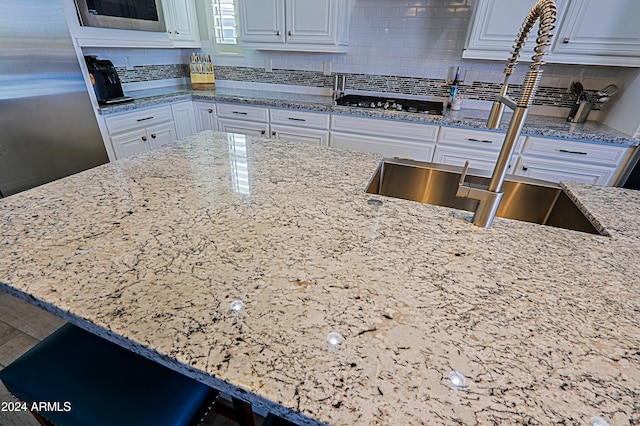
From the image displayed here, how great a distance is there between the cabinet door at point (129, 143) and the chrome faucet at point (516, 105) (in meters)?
2.56

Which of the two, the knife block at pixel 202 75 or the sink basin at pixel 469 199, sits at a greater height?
the knife block at pixel 202 75

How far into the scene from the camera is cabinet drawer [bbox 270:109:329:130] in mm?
2676

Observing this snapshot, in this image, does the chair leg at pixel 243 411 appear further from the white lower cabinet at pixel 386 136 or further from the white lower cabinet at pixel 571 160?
the white lower cabinet at pixel 571 160

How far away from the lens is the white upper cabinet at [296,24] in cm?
256

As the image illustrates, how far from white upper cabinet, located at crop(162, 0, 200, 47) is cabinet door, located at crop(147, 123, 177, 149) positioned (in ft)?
2.73

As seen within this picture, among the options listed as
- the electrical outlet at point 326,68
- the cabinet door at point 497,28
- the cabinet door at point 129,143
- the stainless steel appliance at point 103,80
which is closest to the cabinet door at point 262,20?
the electrical outlet at point 326,68

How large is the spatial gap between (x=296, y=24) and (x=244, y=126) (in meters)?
1.02

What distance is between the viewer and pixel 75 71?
6.71 feet

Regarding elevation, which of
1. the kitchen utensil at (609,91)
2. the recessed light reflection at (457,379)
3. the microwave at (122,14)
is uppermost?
the microwave at (122,14)

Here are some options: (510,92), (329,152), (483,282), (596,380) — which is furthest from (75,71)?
(510,92)

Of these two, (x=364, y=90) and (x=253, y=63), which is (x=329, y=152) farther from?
(x=253, y=63)

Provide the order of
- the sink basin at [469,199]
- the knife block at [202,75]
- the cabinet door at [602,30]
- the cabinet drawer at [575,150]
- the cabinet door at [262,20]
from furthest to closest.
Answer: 1. the knife block at [202,75]
2. the cabinet door at [262,20]
3. the cabinet drawer at [575,150]
4. the cabinet door at [602,30]
5. the sink basin at [469,199]

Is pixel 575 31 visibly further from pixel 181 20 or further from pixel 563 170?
pixel 181 20

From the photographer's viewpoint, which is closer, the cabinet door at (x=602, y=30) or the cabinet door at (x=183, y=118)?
the cabinet door at (x=602, y=30)
